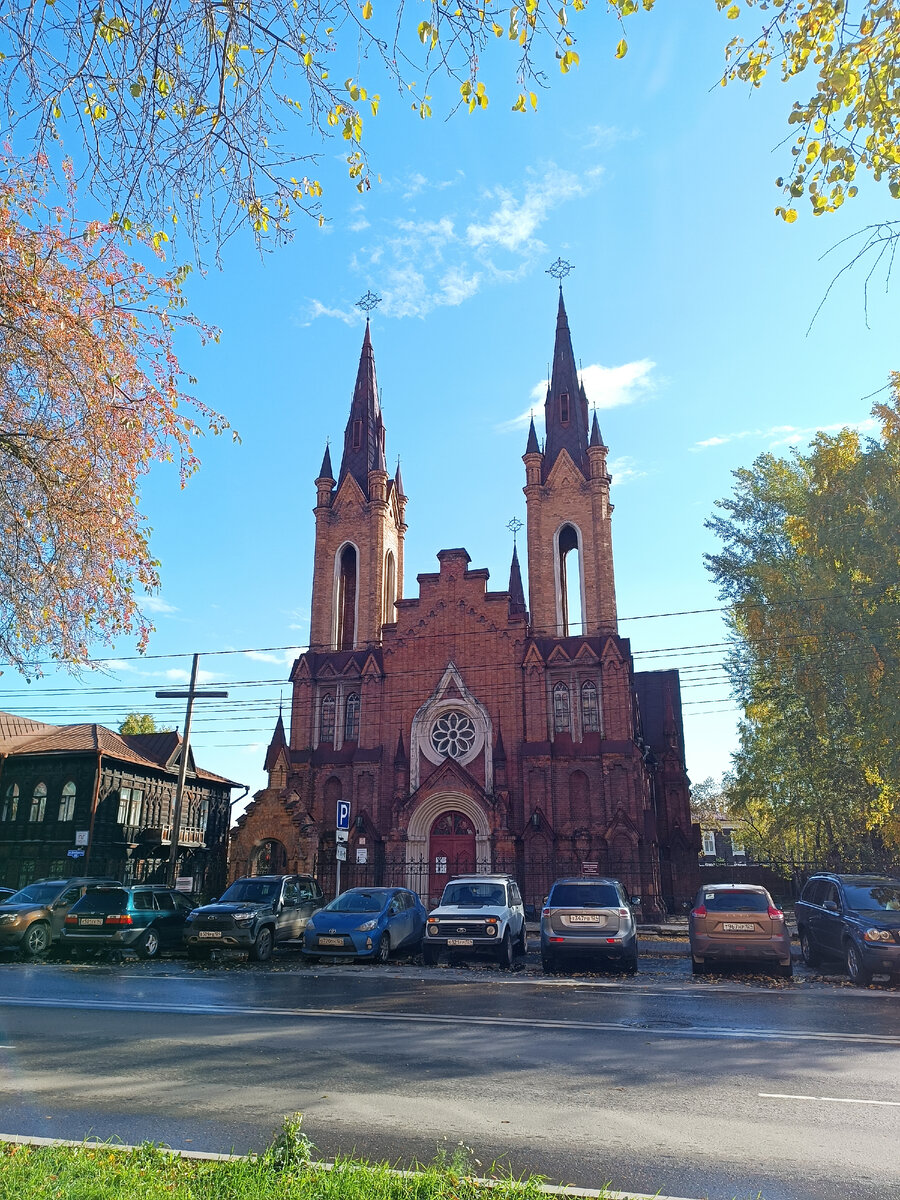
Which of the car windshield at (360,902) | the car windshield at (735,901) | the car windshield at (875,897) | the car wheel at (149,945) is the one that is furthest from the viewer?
the car wheel at (149,945)

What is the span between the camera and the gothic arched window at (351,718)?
33.2 metres

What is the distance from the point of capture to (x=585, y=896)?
46.8 ft

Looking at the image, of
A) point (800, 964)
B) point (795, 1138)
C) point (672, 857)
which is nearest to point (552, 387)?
point (672, 857)

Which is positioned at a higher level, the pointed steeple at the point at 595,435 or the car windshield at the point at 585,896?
the pointed steeple at the point at 595,435

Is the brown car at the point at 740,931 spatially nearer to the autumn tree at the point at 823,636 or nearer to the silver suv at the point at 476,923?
the silver suv at the point at 476,923

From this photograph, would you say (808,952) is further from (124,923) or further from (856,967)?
(124,923)

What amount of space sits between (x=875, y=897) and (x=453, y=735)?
737 inches

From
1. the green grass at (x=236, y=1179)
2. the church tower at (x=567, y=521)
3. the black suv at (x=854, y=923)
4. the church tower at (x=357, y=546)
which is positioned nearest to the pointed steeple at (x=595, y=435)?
the church tower at (x=567, y=521)

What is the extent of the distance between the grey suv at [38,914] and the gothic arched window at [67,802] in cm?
1664

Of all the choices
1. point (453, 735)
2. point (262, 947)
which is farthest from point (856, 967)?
point (453, 735)

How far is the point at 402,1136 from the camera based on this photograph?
5.32 metres

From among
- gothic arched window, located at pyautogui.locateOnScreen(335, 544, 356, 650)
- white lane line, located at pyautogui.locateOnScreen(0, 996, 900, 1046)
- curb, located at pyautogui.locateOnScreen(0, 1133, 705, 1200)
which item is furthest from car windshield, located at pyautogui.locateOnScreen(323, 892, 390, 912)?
gothic arched window, located at pyautogui.locateOnScreen(335, 544, 356, 650)

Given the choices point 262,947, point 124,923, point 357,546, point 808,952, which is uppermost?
point 357,546

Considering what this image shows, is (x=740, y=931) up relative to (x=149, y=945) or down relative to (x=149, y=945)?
up
